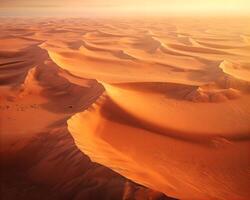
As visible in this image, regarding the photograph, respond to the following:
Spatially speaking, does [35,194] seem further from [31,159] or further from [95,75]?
[95,75]

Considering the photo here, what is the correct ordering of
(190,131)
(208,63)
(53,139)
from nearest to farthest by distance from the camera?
1. (53,139)
2. (190,131)
3. (208,63)

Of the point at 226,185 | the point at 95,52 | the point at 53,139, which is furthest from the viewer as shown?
the point at 95,52

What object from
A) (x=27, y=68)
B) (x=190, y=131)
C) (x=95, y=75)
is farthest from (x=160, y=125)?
(x=27, y=68)

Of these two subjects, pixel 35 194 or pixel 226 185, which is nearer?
pixel 35 194

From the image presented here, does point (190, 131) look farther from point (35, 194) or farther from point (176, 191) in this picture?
point (35, 194)

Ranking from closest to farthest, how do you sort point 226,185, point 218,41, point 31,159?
1. point 226,185
2. point 31,159
3. point 218,41

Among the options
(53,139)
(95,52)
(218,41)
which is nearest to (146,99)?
(53,139)
